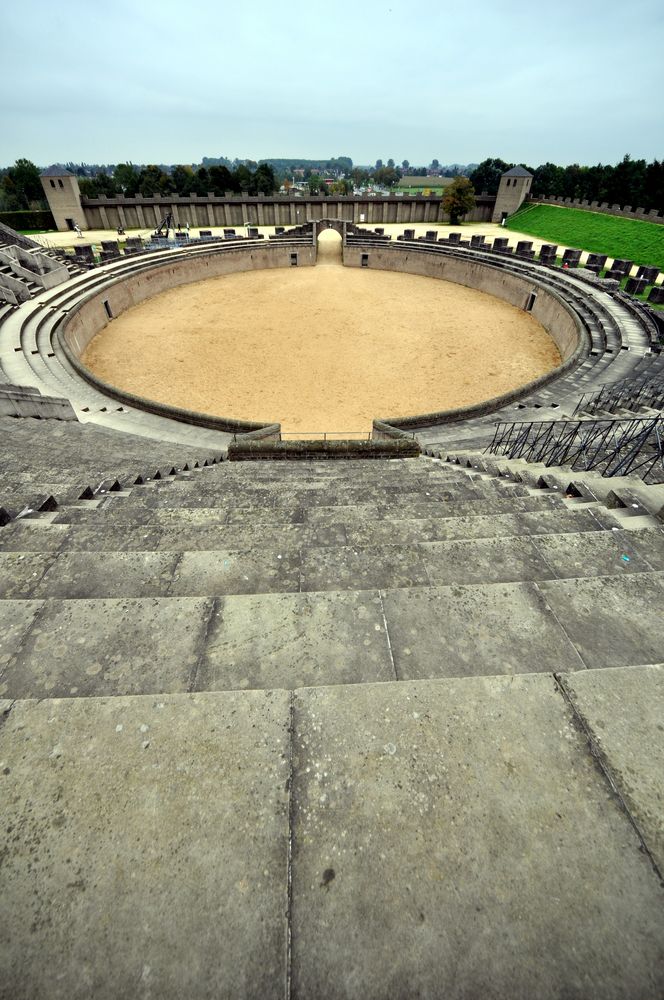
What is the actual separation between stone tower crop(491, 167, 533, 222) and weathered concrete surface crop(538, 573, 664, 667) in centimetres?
7272

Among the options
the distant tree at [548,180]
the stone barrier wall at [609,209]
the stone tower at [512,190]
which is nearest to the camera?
the stone barrier wall at [609,209]

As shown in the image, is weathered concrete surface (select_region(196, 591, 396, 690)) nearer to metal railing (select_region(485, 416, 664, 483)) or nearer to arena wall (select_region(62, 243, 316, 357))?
metal railing (select_region(485, 416, 664, 483))

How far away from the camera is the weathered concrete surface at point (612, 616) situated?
3.73 meters

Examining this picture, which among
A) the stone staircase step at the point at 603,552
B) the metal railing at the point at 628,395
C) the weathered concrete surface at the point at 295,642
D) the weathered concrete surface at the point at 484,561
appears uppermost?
the weathered concrete surface at the point at 295,642

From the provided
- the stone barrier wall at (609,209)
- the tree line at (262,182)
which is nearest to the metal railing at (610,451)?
the stone barrier wall at (609,209)

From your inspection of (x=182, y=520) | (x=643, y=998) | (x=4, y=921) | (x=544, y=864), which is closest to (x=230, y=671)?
(x=4, y=921)

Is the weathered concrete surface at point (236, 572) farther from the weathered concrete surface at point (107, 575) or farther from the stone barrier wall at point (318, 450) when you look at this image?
the stone barrier wall at point (318, 450)

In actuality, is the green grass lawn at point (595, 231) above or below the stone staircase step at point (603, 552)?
below

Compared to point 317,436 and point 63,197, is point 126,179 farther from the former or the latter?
point 317,436

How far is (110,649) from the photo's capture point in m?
3.74

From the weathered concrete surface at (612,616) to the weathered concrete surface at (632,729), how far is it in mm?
360

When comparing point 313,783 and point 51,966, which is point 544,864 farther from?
point 51,966

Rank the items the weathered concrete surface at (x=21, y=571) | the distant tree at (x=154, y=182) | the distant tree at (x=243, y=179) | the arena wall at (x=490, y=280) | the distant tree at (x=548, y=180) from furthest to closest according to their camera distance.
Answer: the distant tree at (x=154, y=182) → the distant tree at (x=243, y=179) → the distant tree at (x=548, y=180) → the arena wall at (x=490, y=280) → the weathered concrete surface at (x=21, y=571)

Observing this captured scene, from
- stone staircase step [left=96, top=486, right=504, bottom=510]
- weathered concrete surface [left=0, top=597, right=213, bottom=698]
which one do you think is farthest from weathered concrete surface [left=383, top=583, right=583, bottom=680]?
stone staircase step [left=96, top=486, right=504, bottom=510]
